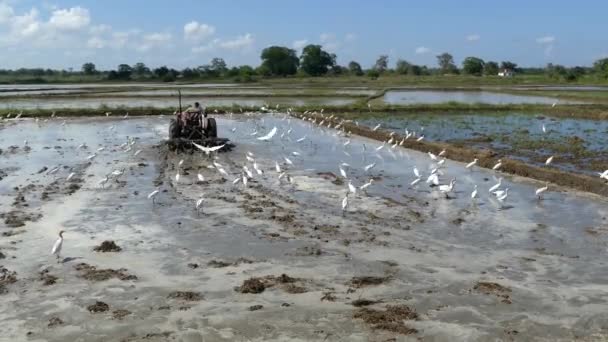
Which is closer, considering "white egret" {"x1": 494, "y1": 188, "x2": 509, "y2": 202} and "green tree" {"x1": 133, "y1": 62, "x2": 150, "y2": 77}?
"white egret" {"x1": 494, "y1": 188, "x2": 509, "y2": 202}

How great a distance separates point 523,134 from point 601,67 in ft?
188

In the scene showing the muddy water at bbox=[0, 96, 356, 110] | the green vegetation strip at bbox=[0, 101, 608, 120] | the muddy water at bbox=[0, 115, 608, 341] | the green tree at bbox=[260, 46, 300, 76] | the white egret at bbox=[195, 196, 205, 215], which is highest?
the green tree at bbox=[260, 46, 300, 76]

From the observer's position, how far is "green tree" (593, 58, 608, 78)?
209 feet

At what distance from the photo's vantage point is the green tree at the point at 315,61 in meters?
95.2

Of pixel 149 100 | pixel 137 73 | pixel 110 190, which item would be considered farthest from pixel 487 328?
pixel 137 73

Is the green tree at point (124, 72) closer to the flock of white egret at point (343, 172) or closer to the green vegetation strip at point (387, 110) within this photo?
the green vegetation strip at point (387, 110)

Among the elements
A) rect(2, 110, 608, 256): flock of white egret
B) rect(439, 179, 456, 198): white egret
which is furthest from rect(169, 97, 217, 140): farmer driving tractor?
rect(439, 179, 456, 198): white egret

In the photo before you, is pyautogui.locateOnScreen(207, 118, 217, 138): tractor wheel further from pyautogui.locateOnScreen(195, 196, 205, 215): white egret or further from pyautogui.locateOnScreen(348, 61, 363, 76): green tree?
pyautogui.locateOnScreen(348, 61, 363, 76): green tree

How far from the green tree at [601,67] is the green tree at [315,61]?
40.5 meters

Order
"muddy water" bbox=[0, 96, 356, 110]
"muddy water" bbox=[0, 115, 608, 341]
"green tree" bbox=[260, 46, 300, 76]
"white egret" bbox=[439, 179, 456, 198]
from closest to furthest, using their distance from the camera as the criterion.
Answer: "muddy water" bbox=[0, 115, 608, 341] < "white egret" bbox=[439, 179, 456, 198] < "muddy water" bbox=[0, 96, 356, 110] < "green tree" bbox=[260, 46, 300, 76]

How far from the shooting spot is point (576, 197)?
1188cm

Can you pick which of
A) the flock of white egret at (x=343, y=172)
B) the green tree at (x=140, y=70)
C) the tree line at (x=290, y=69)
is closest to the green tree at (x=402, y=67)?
the tree line at (x=290, y=69)

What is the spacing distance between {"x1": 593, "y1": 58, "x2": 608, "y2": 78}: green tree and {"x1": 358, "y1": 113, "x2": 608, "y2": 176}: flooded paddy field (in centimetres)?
4021

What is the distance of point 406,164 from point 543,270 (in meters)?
8.98
